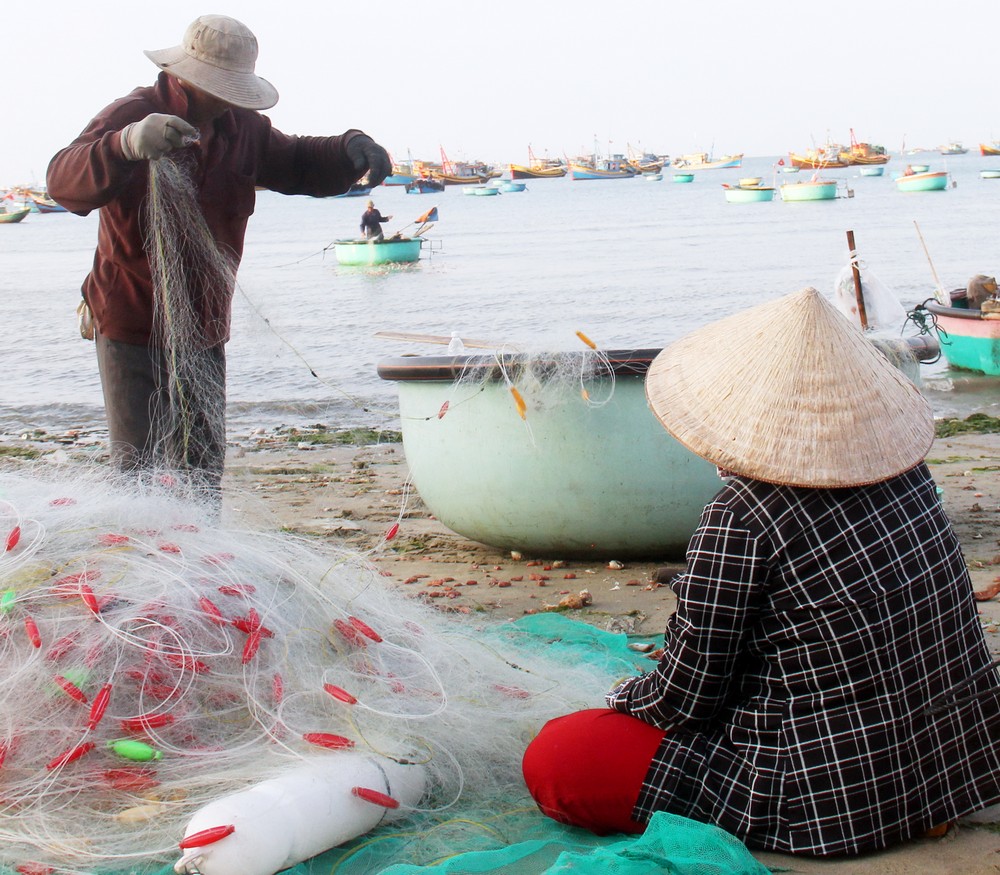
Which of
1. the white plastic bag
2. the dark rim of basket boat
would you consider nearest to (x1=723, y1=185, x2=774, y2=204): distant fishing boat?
the white plastic bag

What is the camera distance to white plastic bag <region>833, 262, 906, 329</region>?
5652mm

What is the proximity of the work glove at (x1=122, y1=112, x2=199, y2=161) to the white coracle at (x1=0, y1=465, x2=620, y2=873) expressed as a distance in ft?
3.29

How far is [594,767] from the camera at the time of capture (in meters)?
2.37

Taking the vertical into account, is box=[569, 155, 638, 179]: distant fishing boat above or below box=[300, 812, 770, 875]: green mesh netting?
above

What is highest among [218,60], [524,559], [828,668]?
[218,60]

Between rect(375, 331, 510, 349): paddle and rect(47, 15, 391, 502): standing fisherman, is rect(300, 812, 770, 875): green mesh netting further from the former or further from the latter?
rect(375, 331, 510, 349): paddle

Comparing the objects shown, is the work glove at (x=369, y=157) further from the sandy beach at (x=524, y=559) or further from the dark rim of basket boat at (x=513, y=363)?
the sandy beach at (x=524, y=559)

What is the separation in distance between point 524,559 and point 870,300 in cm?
229

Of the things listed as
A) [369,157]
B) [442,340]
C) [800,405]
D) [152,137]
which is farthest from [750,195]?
[800,405]

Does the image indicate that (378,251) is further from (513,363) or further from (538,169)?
(538,169)

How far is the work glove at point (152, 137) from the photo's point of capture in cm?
321

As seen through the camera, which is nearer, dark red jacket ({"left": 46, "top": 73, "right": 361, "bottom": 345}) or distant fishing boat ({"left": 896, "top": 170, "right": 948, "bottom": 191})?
dark red jacket ({"left": 46, "top": 73, "right": 361, "bottom": 345})

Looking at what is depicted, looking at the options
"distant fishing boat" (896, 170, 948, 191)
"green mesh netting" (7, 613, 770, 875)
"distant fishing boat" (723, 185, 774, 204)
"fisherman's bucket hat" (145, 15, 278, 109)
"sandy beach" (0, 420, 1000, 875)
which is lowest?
"sandy beach" (0, 420, 1000, 875)

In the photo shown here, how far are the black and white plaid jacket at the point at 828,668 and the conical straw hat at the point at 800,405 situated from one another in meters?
0.06
